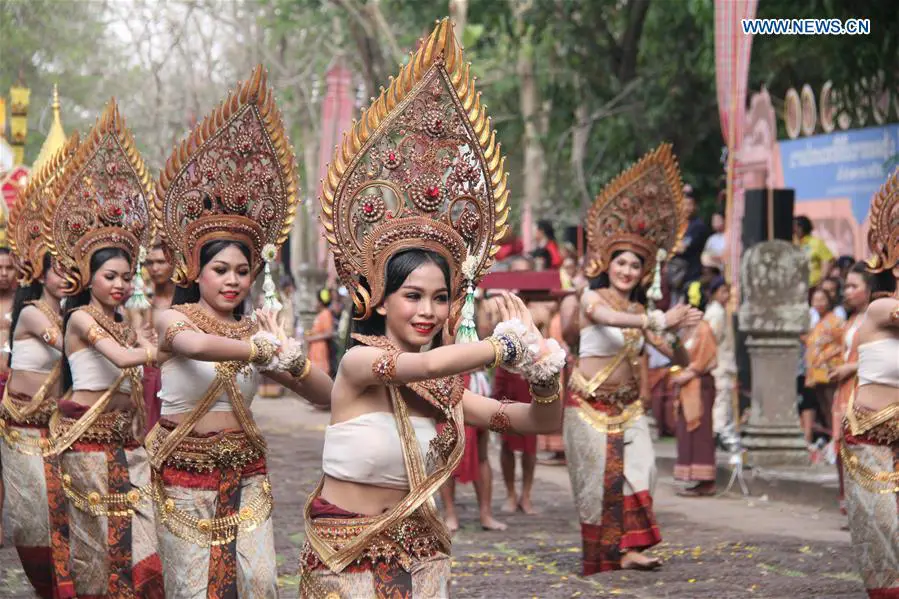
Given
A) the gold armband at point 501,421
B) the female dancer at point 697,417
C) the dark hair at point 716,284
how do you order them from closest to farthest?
the gold armband at point 501,421, the female dancer at point 697,417, the dark hair at point 716,284

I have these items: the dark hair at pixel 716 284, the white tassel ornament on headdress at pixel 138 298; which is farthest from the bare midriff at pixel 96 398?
the dark hair at pixel 716 284

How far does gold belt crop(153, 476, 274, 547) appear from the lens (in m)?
5.99

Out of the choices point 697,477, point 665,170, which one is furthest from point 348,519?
point 697,477

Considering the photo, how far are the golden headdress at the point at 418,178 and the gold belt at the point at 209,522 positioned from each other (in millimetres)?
1756

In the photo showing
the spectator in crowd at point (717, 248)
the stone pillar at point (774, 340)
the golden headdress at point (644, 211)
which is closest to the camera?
the golden headdress at point (644, 211)

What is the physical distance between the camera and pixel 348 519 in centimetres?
457

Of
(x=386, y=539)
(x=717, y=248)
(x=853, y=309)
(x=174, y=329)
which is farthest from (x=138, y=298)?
Answer: (x=717, y=248)

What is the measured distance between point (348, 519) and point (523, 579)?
4.33 meters

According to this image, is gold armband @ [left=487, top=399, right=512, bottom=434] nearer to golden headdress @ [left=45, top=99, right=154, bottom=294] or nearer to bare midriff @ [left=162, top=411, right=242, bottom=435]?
bare midriff @ [left=162, top=411, right=242, bottom=435]

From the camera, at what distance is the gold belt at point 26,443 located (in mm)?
8539

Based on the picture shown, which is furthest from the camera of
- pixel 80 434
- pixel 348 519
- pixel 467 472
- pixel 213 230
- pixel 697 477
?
pixel 697 477

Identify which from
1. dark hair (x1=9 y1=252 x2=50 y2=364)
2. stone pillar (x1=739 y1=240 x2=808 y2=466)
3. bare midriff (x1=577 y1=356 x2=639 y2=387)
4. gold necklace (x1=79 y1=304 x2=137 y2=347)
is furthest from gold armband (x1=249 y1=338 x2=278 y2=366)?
stone pillar (x1=739 y1=240 x2=808 y2=466)

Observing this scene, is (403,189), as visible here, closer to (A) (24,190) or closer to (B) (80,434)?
(B) (80,434)

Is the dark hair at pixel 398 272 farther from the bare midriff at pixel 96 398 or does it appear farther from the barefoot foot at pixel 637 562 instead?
the barefoot foot at pixel 637 562
